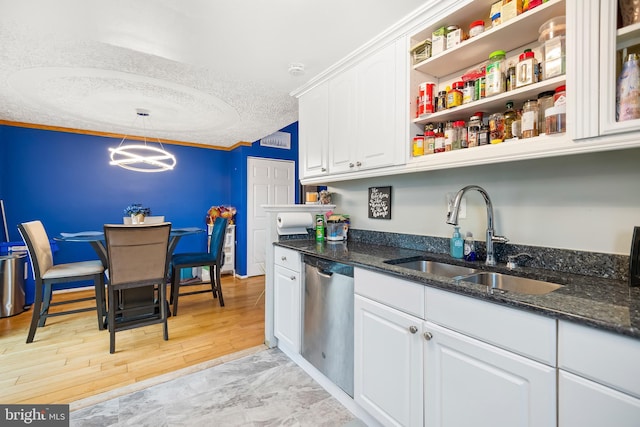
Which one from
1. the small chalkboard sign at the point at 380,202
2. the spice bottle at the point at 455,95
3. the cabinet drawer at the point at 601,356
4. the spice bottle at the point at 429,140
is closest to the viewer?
the cabinet drawer at the point at 601,356

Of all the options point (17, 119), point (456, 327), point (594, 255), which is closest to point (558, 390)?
point (456, 327)

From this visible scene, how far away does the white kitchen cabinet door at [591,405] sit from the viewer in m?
0.70

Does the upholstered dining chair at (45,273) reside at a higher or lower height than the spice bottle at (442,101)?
lower

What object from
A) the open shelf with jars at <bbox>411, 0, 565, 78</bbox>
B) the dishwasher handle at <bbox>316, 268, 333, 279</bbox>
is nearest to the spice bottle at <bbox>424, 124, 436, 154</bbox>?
the open shelf with jars at <bbox>411, 0, 565, 78</bbox>

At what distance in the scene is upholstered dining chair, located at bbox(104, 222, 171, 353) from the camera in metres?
2.35

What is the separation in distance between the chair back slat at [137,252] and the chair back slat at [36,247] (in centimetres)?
74

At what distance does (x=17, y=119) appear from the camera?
11.7 ft

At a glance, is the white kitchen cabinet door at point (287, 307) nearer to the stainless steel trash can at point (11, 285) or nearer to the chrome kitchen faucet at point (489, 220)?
the chrome kitchen faucet at point (489, 220)

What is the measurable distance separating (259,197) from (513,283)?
4.11 m

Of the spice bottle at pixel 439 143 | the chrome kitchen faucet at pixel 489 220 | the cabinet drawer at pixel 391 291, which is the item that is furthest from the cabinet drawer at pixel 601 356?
the spice bottle at pixel 439 143

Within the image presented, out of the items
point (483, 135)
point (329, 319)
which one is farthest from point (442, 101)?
point (329, 319)

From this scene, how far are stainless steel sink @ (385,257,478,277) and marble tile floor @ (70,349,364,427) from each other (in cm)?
91

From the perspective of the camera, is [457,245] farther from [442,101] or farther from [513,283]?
[442,101]

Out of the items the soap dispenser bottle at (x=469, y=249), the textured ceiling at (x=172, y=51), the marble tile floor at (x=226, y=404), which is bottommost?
the marble tile floor at (x=226, y=404)
